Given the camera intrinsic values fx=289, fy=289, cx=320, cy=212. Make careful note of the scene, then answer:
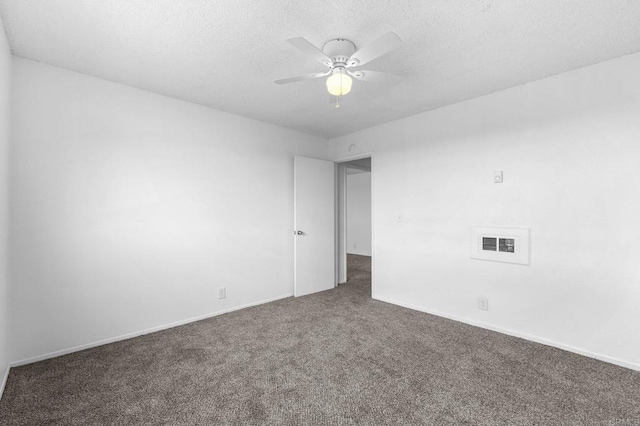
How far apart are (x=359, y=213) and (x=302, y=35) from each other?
6736mm

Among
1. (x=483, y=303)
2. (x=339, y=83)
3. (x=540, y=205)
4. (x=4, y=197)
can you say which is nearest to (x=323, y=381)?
(x=483, y=303)

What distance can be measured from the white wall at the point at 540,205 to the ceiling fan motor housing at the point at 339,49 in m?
1.80

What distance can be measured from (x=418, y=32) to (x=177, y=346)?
3.22m

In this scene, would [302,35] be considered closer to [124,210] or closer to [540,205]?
[124,210]

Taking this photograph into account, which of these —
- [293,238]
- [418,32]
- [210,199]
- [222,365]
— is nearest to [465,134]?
[418,32]

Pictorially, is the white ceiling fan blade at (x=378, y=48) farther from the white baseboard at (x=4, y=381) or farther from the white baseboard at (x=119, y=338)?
the white baseboard at (x=4, y=381)

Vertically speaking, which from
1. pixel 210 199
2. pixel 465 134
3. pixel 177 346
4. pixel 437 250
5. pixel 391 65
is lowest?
pixel 177 346

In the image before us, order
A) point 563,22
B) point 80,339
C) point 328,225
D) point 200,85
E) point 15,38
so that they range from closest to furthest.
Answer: point 563,22
point 15,38
point 80,339
point 200,85
point 328,225

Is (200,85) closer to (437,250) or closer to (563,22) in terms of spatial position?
(563,22)

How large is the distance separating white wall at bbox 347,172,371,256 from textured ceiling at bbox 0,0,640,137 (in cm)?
541

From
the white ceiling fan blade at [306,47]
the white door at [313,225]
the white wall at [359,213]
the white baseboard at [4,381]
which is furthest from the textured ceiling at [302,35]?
the white wall at [359,213]

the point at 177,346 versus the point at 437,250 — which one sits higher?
the point at 437,250

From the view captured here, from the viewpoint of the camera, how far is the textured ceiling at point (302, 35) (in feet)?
5.74

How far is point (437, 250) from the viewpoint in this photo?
3.44 meters
